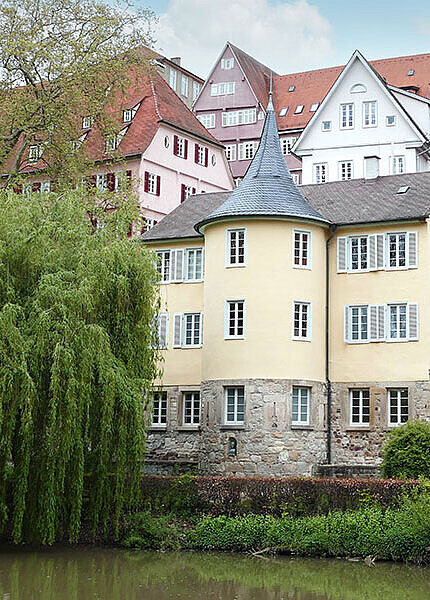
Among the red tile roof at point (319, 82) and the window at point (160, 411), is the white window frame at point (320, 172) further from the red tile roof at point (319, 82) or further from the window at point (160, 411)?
the window at point (160, 411)

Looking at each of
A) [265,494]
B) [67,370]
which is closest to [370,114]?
[265,494]

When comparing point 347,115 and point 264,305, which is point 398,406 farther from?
point 347,115

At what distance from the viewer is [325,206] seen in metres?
38.6

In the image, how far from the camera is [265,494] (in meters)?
30.1

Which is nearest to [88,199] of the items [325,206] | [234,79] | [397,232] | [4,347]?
[325,206]

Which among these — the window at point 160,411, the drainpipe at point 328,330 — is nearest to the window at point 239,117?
the drainpipe at point 328,330

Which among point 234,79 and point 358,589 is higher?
point 234,79

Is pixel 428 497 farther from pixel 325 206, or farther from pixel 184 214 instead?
pixel 184 214

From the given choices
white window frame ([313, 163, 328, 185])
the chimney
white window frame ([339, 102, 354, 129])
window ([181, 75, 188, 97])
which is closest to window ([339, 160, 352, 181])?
white window frame ([313, 163, 328, 185])

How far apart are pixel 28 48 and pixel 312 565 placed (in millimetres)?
22504

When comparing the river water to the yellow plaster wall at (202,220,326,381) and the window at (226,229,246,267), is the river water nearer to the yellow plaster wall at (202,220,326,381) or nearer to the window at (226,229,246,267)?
the yellow plaster wall at (202,220,326,381)

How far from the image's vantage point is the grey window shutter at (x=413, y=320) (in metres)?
35.1

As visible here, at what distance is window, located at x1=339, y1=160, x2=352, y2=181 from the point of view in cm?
5856

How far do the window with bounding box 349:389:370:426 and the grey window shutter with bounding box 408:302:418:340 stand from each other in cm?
251
